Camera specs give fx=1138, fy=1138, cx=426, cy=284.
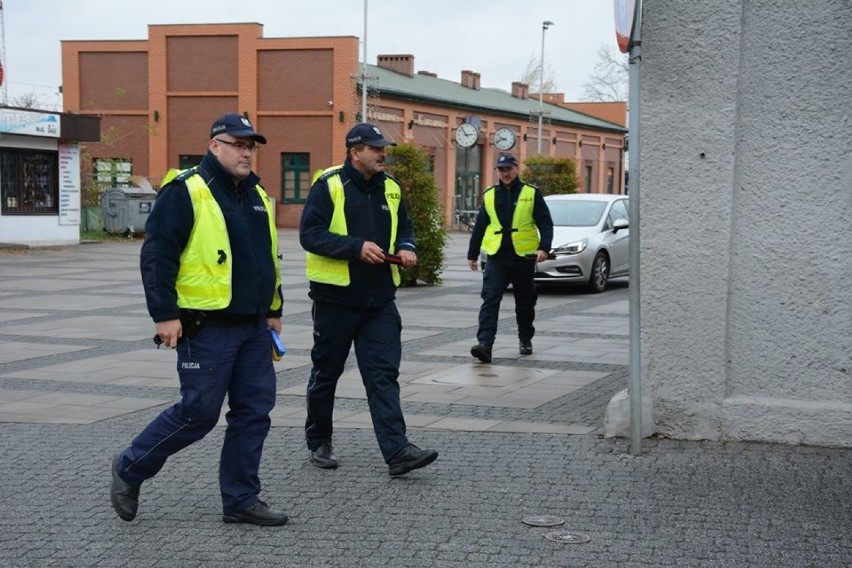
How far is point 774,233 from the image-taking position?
664 cm

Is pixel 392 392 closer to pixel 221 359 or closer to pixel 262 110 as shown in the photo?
pixel 221 359

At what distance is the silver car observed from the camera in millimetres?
17984

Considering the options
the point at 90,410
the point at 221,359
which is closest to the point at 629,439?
the point at 221,359

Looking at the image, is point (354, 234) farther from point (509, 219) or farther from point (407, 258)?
point (509, 219)

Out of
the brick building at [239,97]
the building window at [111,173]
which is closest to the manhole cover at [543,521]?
the building window at [111,173]

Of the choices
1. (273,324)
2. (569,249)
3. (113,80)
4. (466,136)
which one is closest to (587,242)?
(569,249)

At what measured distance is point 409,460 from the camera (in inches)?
232

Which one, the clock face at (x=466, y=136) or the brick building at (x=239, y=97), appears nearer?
the clock face at (x=466, y=136)

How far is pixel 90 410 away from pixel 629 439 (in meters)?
3.74

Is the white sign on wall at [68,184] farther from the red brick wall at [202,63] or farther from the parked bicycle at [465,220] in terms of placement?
the parked bicycle at [465,220]

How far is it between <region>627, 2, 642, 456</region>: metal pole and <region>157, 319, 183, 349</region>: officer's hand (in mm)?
2674

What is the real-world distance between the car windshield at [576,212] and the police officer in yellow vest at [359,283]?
12871 millimetres

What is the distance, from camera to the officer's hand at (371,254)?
5887 mm

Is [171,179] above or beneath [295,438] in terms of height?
above
